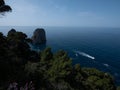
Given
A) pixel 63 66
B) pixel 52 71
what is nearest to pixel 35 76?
pixel 52 71

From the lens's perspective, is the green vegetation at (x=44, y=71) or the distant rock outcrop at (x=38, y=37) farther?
the distant rock outcrop at (x=38, y=37)

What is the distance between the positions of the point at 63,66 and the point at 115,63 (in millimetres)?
47461

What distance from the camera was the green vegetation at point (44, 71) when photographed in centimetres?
1323

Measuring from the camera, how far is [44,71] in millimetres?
22344

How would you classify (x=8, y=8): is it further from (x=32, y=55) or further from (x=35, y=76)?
(x=32, y=55)

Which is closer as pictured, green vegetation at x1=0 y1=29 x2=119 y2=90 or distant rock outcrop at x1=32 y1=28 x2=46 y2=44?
green vegetation at x1=0 y1=29 x2=119 y2=90

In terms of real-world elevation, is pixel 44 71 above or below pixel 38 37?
above

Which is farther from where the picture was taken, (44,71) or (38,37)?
(38,37)

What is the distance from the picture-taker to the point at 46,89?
11.4m

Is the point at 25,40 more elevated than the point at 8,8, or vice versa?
the point at 8,8

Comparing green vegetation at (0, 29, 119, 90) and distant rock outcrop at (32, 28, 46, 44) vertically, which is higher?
green vegetation at (0, 29, 119, 90)

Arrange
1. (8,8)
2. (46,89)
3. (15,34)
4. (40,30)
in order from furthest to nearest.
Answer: (40,30) < (15,34) < (8,8) < (46,89)

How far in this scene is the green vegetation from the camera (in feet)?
43.4

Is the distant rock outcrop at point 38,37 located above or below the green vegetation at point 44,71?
below
